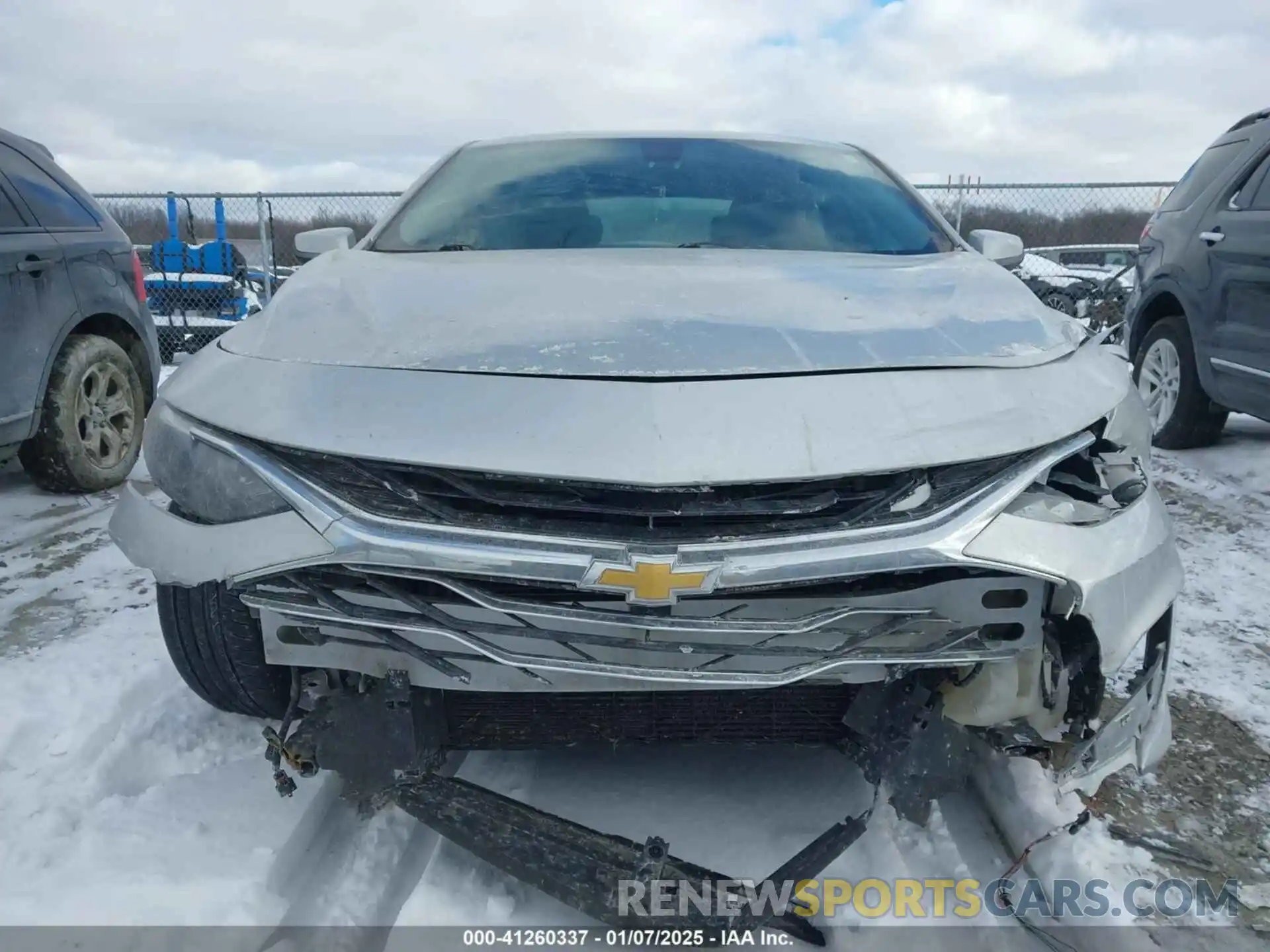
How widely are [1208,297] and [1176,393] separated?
62cm

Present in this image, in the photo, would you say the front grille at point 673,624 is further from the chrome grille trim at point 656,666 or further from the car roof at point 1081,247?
the car roof at point 1081,247

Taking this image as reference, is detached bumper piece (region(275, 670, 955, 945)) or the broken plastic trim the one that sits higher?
the broken plastic trim

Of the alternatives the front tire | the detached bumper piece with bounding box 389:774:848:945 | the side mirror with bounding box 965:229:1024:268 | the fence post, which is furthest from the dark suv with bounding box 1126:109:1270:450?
the fence post

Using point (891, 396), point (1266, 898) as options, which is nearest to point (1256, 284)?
point (1266, 898)

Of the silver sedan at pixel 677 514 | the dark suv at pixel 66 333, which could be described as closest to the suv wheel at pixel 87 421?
the dark suv at pixel 66 333

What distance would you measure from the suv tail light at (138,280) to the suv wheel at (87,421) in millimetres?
370

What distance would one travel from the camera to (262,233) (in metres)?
10.1

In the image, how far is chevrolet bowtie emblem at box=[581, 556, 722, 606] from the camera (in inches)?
56.3

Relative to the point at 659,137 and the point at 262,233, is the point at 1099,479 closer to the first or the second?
the point at 659,137

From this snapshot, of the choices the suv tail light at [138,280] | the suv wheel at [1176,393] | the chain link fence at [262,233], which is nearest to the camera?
the suv tail light at [138,280]

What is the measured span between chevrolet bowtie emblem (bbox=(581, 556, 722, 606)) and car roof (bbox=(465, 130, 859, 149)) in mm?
2207

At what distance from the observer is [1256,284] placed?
4.32 meters

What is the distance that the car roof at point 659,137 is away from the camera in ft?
10.5

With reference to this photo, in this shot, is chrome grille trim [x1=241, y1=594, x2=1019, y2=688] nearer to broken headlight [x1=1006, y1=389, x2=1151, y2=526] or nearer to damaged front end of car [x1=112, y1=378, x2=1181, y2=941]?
damaged front end of car [x1=112, y1=378, x2=1181, y2=941]
